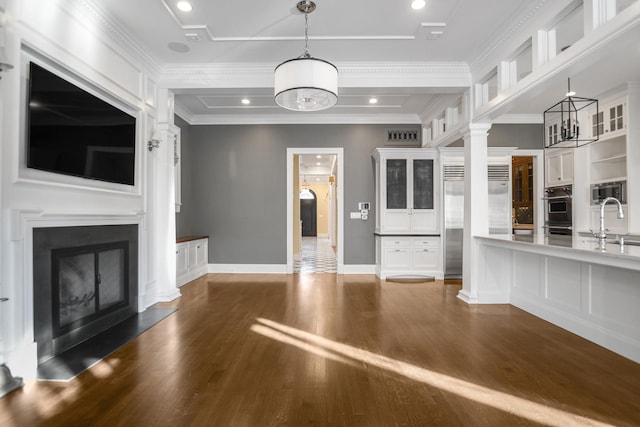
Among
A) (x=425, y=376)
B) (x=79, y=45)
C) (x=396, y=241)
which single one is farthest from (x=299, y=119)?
(x=425, y=376)

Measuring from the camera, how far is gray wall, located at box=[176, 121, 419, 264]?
6762 millimetres

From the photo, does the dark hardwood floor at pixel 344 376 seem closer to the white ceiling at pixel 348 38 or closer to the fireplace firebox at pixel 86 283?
the fireplace firebox at pixel 86 283

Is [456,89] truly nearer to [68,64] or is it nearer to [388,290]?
[388,290]

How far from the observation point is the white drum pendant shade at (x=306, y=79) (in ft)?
9.51

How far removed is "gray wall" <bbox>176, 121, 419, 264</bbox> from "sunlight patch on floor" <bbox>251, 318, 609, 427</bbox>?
3.35 metres

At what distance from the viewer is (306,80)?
114 inches

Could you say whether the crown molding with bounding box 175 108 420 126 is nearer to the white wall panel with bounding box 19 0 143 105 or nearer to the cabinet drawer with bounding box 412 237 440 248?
the cabinet drawer with bounding box 412 237 440 248

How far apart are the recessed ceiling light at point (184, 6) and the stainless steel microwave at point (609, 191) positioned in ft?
20.1

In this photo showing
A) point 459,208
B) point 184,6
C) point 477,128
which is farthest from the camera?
point 459,208

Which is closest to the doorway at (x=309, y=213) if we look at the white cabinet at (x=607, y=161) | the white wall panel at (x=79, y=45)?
the white cabinet at (x=607, y=161)

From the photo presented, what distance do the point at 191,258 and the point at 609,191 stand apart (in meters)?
6.69

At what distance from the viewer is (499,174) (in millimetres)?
6016

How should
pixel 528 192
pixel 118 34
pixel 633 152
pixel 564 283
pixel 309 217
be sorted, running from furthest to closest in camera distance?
pixel 309 217
pixel 528 192
pixel 633 152
pixel 118 34
pixel 564 283

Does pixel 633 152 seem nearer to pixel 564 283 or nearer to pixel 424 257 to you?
pixel 564 283
